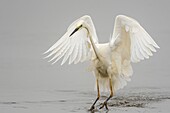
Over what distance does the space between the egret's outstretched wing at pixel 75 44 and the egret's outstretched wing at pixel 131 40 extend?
0.51 meters

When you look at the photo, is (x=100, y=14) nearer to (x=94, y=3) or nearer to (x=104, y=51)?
(x=94, y=3)

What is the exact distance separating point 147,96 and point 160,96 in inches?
9.5

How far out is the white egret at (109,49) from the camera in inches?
348

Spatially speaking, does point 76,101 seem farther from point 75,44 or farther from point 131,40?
point 131,40

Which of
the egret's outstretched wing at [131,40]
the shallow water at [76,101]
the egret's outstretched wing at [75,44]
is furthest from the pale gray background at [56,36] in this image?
the egret's outstretched wing at [131,40]

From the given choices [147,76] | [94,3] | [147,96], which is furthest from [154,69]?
[94,3]

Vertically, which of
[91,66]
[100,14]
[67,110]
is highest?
→ [100,14]

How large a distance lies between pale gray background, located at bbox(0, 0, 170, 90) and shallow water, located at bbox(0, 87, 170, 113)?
2.04ft

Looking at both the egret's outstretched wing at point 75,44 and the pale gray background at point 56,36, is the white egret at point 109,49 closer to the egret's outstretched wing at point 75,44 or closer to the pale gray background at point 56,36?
the egret's outstretched wing at point 75,44

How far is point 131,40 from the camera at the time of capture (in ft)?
29.3

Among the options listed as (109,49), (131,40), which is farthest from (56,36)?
(131,40)

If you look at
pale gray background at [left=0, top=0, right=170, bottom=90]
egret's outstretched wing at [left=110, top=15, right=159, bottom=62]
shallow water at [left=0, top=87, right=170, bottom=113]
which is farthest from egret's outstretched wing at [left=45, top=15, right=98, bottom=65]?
pale gray background at [left=0, top=0, right=170, bottom=90]

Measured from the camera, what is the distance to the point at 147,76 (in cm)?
1224

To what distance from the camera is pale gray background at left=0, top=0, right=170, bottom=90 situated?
11.9m
